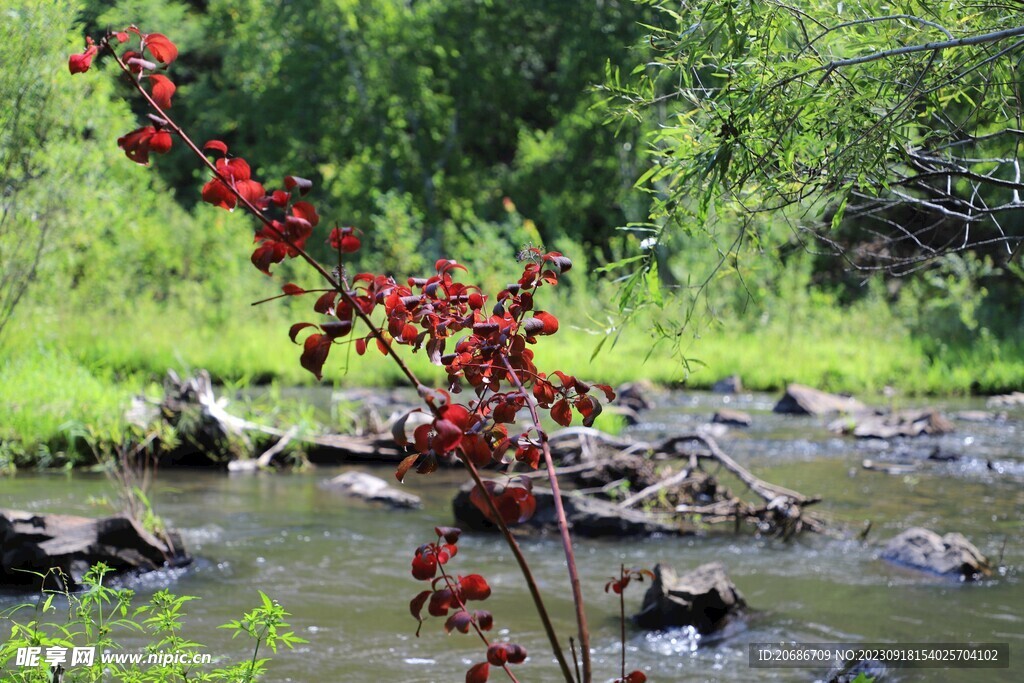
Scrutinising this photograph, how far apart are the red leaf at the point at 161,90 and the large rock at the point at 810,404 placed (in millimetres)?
9991

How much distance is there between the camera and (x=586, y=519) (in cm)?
621

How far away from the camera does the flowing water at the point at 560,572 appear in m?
4.26

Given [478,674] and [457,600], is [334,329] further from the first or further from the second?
[478,674]

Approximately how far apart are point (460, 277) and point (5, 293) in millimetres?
9525

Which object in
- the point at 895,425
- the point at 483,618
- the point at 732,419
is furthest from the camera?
the point at 732,419

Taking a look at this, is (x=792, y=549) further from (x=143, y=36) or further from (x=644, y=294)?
(x=143, y=36)

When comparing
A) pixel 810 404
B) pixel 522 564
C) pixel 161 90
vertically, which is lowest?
pixel 810 404

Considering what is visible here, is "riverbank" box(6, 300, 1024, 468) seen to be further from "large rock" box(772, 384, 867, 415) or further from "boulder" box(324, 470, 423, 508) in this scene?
"boulder" box(324, 470, 423, 508)

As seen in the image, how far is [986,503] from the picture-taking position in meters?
7.00

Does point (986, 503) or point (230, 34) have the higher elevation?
point (230, 34)

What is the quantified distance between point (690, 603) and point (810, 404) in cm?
713

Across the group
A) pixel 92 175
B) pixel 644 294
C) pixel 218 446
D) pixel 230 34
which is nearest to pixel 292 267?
pixel 92 175

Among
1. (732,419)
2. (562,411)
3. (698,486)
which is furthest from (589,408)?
(732,419)

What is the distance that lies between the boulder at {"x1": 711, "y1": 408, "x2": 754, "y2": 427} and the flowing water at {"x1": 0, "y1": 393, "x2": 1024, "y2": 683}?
1907 mm
